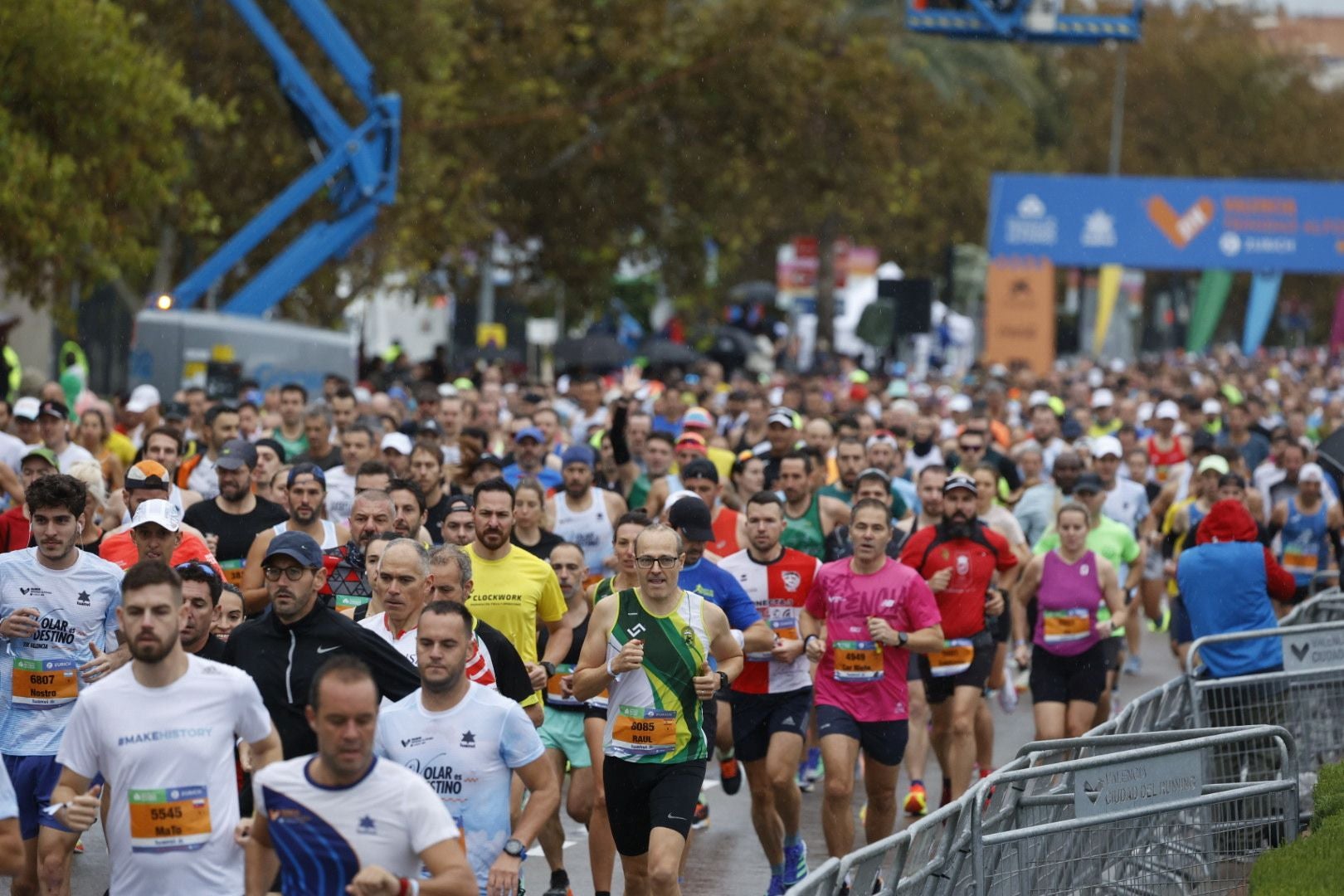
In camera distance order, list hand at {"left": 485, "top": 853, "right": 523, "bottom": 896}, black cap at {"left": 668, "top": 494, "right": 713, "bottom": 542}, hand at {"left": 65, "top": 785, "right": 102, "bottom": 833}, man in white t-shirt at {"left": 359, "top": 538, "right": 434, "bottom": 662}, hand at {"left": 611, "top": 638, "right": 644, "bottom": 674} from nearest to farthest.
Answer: hand at {"left": 65, "top": 785, "right": 102, "bottom": 833} < hand at {"left": 485, "top": 853, "right": 523, "bottom": 896} < man in white t-shirt at {"left": 359, "top": 538, "right": 434, "bottom": 662} < hand at {"left": 611, "top": 638, "right": 644, "bottom": 674} < black cap at {"left": 668, "top": 494, "right": 713, "bottom": 542}

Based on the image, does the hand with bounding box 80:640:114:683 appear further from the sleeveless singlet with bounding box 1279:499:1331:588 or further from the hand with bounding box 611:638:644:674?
the sleeveless singlet with bounding box 1279:499:1331:588

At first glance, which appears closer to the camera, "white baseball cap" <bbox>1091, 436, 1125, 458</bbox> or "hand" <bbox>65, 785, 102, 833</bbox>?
"hand" <bbox>65, 785, 102, 833</bbox>

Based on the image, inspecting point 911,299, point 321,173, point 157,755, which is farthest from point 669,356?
point 157,755

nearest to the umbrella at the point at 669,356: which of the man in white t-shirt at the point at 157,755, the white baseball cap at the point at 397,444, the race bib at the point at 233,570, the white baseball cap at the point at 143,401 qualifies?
the white baseball cap at the point at 143,401

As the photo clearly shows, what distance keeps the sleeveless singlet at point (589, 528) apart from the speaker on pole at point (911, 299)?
2363cm

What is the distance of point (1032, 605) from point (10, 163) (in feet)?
34.8

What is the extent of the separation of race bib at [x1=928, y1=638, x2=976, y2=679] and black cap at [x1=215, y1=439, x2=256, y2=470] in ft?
12.0

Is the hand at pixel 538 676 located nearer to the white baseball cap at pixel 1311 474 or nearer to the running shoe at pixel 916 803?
the running shoe at pixel 916 803

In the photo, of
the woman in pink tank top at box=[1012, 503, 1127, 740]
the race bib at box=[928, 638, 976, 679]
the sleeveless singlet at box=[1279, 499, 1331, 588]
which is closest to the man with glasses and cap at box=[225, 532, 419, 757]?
the race bib at box=[928, 638, 976, 679]

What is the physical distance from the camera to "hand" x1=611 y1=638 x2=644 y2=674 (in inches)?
323

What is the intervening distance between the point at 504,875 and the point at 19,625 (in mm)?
2431

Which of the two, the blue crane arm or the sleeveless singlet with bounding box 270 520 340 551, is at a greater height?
the blue crane arm

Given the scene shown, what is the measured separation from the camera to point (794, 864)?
32.4 ft

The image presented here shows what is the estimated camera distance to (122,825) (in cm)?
620
